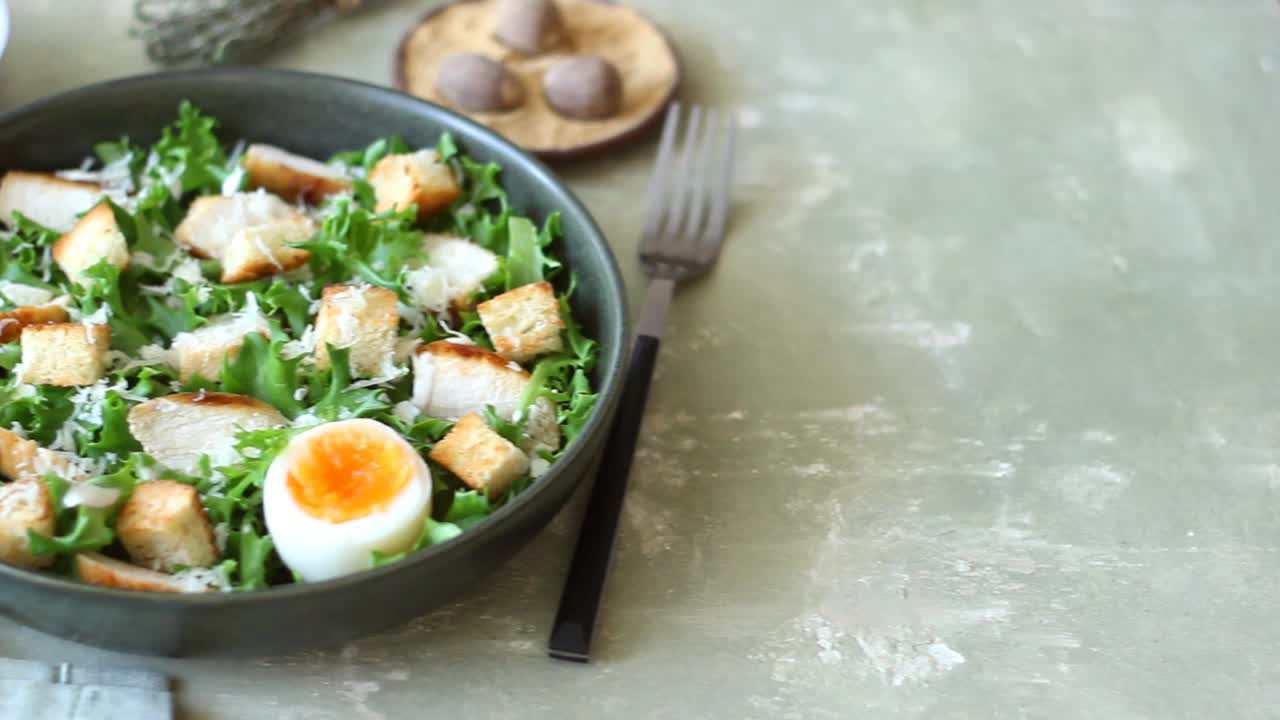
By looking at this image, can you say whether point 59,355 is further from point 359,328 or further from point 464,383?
point 464,383

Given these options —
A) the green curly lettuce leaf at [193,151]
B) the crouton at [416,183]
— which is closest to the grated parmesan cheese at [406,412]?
the crouton at [416,183]

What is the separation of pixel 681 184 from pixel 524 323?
62 centimetres

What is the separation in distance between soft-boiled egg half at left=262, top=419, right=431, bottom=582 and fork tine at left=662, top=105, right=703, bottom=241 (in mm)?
794

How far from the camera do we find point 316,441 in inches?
55.6

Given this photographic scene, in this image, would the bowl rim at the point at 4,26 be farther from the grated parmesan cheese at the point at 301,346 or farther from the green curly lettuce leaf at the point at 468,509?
the green curly lettuce leaf at the point at 468,509

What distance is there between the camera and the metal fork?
1.48 m

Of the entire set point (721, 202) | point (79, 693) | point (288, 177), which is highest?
point (288, 177)

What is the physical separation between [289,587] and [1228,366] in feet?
4.90

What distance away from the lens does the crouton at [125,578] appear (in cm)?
128

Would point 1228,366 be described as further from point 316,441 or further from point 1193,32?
point 316,441

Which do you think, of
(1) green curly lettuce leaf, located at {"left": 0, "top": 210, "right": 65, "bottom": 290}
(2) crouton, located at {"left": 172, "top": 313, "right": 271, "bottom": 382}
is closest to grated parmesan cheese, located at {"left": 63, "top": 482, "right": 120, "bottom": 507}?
(2) crouton, located at {"left": 172, "top": 313, "right": 271, "bottom": 382}

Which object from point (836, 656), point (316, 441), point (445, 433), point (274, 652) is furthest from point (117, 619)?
point (836, 656)

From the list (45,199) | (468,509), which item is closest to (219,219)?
(45,199)

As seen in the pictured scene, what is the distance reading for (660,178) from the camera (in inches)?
85.2
